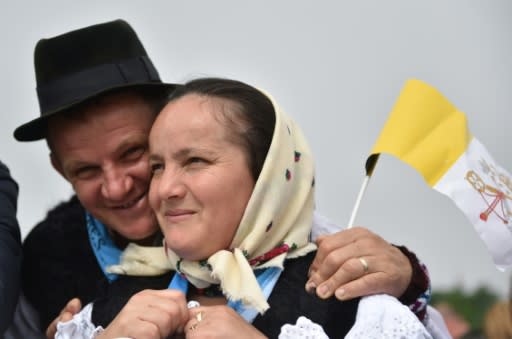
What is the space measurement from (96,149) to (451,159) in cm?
109

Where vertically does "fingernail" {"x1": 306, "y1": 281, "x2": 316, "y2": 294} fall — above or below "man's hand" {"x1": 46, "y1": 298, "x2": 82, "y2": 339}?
above

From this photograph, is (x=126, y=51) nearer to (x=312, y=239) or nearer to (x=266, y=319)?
(x=312, y=239)

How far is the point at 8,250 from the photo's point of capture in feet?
7.22

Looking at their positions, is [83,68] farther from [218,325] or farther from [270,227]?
[218,325]

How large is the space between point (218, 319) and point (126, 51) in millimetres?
1026

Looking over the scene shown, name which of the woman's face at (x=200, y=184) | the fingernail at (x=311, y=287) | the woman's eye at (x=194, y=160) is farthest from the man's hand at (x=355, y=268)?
the woman's eye at (x=194, y=160)

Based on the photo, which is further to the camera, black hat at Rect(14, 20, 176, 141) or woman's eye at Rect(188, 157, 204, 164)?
black hat at Rect(14, 20, 176, 141)

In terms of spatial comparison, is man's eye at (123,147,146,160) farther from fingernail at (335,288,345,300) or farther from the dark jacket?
fingernail at (335,288,345,300)

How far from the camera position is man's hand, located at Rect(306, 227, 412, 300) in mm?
1828

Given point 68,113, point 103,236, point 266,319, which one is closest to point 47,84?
point 68,113

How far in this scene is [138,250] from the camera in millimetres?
2180

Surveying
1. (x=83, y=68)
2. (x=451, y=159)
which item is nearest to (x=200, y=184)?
(x=83, y=68)

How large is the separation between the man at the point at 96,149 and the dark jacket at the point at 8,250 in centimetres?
14

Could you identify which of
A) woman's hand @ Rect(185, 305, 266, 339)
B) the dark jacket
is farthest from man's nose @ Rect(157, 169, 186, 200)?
the dark jacket
